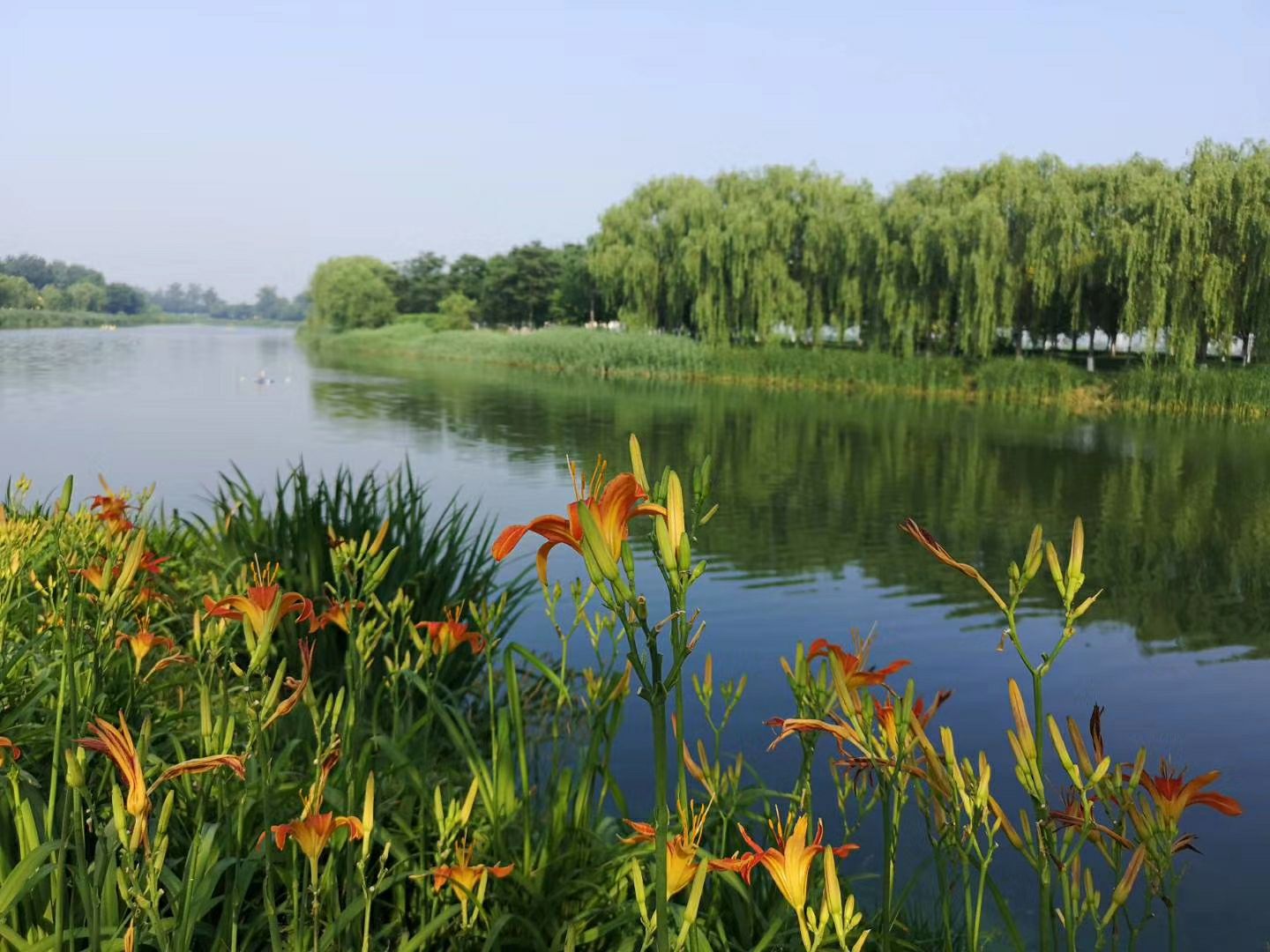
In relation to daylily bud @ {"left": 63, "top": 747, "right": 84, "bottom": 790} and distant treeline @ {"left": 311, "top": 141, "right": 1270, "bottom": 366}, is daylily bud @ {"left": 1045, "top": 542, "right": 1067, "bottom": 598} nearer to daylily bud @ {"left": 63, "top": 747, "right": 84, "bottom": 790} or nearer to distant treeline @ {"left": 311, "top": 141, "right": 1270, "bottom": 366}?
daylily bud @ {"left": 63, "top": 747, "right": 84, "bottom": 790}

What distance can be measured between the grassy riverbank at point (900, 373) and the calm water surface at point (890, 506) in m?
2.41

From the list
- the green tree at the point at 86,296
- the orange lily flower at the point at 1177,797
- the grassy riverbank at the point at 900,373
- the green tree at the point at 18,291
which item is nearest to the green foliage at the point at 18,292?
the green tree at the point at 18,291

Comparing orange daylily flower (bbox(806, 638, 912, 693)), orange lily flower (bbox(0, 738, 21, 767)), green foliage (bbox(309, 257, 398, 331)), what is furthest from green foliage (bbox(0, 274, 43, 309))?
orange daylily flower (bbox(806, 638, 912, 693))

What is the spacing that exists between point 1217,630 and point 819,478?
705 centimetres

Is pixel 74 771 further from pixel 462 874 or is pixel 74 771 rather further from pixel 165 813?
pixel 462 874

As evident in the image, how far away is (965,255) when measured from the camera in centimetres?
2727

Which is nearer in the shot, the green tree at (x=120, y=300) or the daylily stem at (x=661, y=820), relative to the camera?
the daylily stem at (x=661, y=820)

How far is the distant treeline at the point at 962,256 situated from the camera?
23.7 meters

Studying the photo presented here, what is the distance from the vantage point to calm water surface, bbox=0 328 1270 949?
19.2 feet

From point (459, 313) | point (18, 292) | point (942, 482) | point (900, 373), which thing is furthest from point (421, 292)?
point (942, 482)

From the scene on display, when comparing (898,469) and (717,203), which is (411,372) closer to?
(717,203)

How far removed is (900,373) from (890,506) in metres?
17.0

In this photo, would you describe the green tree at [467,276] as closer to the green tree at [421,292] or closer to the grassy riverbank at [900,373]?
the green tree at [421,292]

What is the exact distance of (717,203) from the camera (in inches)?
1394
